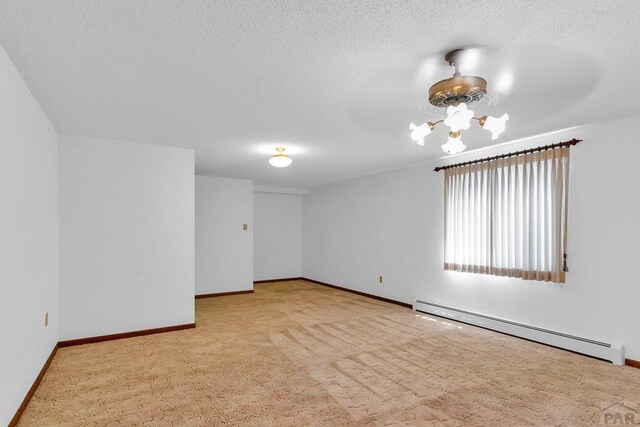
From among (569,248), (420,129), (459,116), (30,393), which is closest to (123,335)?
(30,393)

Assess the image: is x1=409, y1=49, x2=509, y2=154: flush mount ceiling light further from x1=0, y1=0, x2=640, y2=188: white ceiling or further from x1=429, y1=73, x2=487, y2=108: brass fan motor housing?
x1=0, y1=0, x2=640, y2=188: white ceiling

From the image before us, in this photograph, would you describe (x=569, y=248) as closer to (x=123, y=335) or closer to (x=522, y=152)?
(x=522, y=152)

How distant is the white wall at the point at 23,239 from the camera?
2.16 meters

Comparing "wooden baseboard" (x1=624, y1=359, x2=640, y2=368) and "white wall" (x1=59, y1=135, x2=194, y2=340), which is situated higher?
"white wall" (x1=59, y1=135, x2=194, y2=340)

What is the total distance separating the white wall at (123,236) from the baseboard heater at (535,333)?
12.1 ft

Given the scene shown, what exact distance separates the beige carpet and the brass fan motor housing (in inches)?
87.1

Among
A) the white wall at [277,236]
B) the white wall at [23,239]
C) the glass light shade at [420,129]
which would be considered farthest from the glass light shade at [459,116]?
the white wall at [277,236]

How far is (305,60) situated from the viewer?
217 centimetres

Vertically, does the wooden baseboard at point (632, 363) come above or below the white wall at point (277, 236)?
below

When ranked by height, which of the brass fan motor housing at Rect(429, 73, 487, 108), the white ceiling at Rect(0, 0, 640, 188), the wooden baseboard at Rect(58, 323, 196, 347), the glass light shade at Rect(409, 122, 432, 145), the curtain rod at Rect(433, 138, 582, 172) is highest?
the white ceiling at Rect(0, 0, 640, 188)

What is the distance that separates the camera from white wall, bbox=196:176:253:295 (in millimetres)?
6848

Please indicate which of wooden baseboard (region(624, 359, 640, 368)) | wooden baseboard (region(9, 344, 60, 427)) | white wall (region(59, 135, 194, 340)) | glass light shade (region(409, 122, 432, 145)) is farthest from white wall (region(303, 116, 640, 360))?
wooden baseboard (region(9, 344, 60, 427))

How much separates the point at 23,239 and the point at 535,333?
16.8 ft

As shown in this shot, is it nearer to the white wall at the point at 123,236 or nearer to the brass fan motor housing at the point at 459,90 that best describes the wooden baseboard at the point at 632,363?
the brass fan motor housing at the point at 459,90
